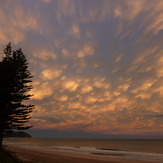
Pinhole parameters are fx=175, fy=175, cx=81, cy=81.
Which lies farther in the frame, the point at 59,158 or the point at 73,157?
the point at 73,157

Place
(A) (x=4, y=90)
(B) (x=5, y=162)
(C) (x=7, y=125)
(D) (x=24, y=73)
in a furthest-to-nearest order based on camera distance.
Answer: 1. (D) (x=24, y=73)
2. (C) (x=7, y=125)
3. (A) (x=4, y=90)
4. (B) (x=5, y=162)

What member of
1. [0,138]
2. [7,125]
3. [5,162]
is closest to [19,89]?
[7,125]

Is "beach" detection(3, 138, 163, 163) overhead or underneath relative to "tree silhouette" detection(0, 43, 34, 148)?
Result: underneath

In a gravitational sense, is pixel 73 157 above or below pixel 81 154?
below

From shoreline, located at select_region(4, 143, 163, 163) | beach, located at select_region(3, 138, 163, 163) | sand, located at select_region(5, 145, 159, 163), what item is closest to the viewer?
sand, located at select_region(5, 145, 159, 163)

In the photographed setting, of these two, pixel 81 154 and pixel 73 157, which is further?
pixel 81 154

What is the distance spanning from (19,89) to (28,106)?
2.95 meters

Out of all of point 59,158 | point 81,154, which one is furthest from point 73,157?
point 81,154

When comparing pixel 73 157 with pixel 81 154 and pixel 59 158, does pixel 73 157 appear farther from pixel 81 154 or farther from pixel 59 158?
pixel 81 154

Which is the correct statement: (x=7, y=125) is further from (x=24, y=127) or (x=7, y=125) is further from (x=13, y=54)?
(x=13, y=54)

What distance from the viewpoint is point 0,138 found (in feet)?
81.4

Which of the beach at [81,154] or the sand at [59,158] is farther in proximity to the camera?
the beach at [81,154]

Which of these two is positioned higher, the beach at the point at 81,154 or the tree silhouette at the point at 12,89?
the tree silhouette at the point at 12,89

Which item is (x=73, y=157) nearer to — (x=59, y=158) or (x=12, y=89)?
(x=59, y=158)
